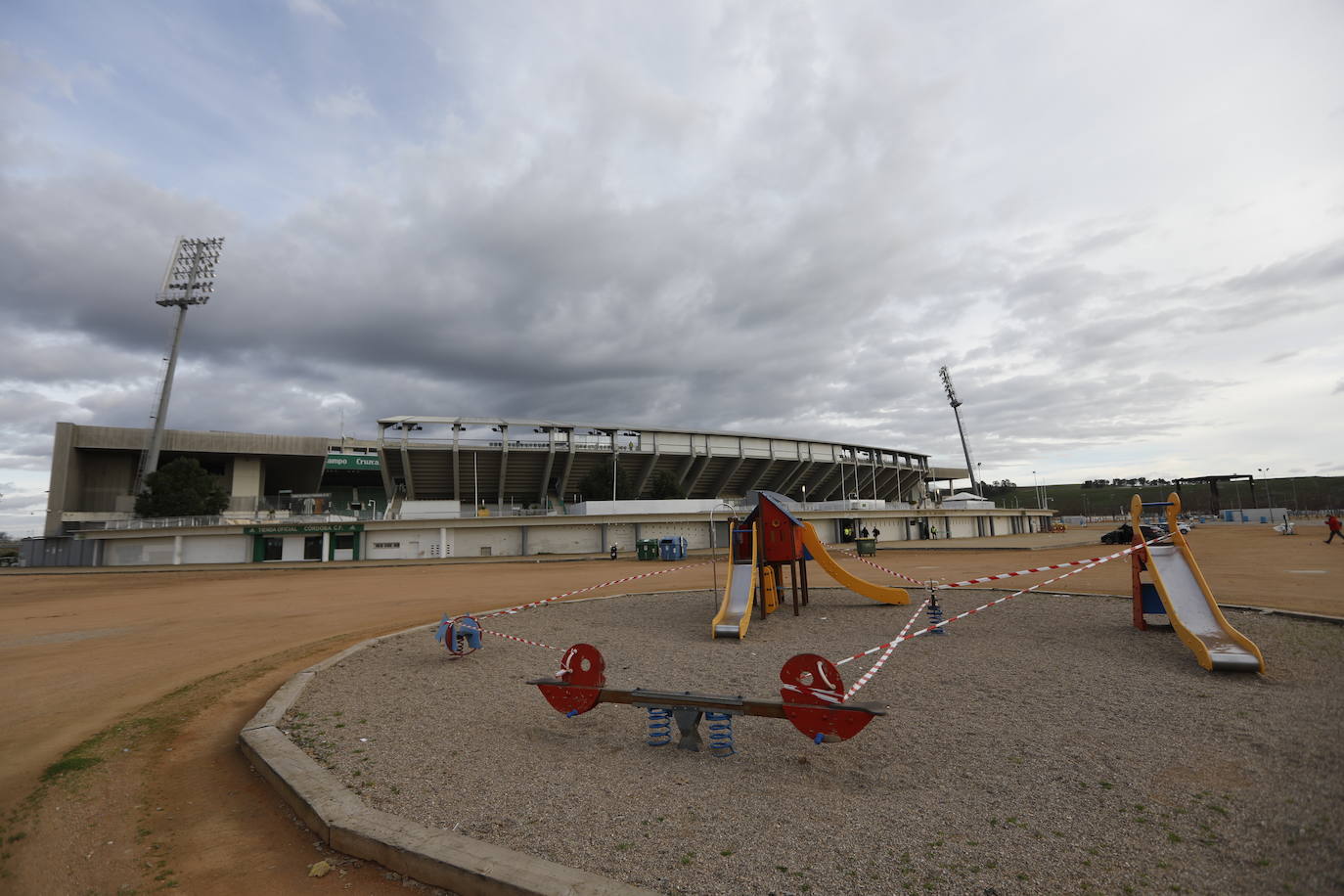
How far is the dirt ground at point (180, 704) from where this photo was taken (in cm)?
412

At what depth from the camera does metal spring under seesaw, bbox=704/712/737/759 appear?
5.77 meters

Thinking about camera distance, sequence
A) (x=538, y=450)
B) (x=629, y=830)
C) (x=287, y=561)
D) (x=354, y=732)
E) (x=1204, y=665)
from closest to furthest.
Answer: (x=629, y=830) → (x=354, y=732) → (x=1204, y=665) → (x=287, y=561) → (x=538, y=450)

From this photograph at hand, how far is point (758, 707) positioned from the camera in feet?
18.2

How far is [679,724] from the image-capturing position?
585cm

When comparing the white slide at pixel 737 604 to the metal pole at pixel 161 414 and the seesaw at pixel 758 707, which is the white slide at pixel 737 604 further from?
the metal pole at pixel 161 414

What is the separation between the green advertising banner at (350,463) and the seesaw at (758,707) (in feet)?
203

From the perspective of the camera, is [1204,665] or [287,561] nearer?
[1204,665]

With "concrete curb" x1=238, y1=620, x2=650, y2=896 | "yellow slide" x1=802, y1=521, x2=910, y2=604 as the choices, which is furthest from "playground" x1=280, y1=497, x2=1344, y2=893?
"yellow slide" x1=802, y1=521, x2=910, y2=604

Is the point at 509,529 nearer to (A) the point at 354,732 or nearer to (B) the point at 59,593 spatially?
(B) the point at 59,593

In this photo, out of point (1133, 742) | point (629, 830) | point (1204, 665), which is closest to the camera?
point (629, 830)

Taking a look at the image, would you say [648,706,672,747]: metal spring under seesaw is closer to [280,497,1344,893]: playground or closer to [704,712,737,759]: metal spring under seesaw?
[280,497,1344,893]: playground

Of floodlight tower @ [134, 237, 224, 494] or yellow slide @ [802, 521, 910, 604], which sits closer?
yellow slide @ [802, 521, 910, 604]

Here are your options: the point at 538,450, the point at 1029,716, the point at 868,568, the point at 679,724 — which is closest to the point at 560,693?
the point at 679,724

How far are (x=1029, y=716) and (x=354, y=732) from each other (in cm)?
711
